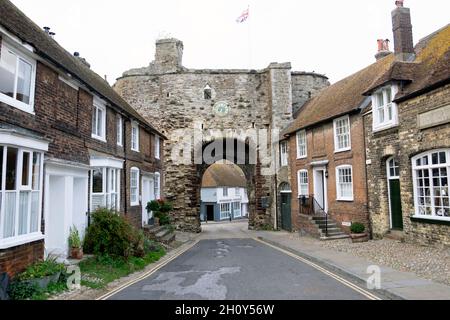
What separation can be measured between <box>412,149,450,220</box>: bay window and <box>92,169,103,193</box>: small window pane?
11089mm

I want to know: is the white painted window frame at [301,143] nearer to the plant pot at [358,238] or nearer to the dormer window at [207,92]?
the plant pot at [358,238]

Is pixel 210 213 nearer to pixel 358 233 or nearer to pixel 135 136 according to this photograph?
pixel 135 136

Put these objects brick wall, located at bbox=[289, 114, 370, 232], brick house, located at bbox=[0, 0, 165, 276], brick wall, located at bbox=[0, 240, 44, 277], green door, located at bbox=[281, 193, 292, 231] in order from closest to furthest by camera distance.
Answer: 1. brick wall, located at bbox=[0, 240, 44, 277]
2. brick house, located at bbox=[0, 0, 165, 276]
3. brick wall, located at bbox=[289, 114, 370, 232]
4. green door, located at bbox=[281, 193, 292, 231]

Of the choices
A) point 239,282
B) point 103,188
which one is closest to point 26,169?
point 103,188

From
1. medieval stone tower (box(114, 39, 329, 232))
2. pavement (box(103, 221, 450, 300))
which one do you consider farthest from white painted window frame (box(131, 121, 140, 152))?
medieval stone tower (box(114, 39, 329, 232))

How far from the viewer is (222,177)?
178 feet

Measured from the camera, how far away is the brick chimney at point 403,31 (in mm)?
15938

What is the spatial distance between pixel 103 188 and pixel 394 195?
11.3 meters

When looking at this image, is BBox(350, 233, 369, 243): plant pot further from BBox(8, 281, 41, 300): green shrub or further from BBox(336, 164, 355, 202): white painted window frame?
BBox(8, 281, 41, 300): green shrub

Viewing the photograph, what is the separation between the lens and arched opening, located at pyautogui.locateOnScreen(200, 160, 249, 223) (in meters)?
51.8

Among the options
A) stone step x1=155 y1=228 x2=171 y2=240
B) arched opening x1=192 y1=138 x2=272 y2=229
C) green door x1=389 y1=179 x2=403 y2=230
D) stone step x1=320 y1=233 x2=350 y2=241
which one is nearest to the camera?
green door x1=389 y1=179 x2=403 y2=230

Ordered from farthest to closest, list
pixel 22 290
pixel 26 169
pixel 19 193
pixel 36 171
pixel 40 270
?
pixel 36 171
pixel 26 169
pixel 19 193
pixel 40 270
pixel 22 290

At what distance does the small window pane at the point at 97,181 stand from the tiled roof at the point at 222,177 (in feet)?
126
